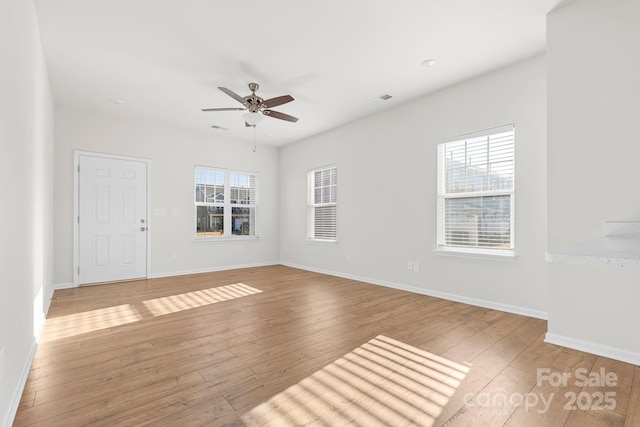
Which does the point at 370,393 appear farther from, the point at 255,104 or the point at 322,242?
the point at 322,242

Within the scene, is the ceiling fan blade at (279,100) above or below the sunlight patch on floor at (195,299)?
above

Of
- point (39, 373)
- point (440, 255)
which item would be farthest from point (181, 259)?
point (440, 255)

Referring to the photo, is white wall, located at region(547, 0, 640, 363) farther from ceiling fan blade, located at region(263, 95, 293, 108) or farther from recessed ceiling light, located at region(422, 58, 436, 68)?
ceiling fan blade, located at region(263, 95, 293, 108)

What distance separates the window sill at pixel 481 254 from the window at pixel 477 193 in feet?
0.04

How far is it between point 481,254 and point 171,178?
539 centimetres

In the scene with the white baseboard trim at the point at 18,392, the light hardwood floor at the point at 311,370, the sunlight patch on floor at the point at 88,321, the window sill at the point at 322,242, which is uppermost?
the window sill at the point at 322,242

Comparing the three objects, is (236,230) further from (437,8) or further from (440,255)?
(437,8)

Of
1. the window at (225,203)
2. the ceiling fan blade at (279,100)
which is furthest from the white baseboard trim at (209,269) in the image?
the ceiling fan blade at (279,100)

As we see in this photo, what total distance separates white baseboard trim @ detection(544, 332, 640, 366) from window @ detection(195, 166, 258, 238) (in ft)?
18.7

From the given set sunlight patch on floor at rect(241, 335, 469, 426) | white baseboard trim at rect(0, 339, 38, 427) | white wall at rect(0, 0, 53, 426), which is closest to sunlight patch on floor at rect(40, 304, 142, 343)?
white wall at rect(0, 0, 53, 426)

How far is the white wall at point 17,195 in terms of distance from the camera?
159cm

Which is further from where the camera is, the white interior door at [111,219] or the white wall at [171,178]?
the white interior door at [111,219]

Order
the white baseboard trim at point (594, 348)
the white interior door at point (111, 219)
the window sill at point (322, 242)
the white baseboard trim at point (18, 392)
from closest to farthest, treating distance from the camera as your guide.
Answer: the white baseboard trim at point (18, 392) < the white baseboard trim at point (594, 348) < the white interior door at point (111, 219) < the window sill at point (322, 242)

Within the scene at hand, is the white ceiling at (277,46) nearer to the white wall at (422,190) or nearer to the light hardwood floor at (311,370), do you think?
the white wall at (422,190)
